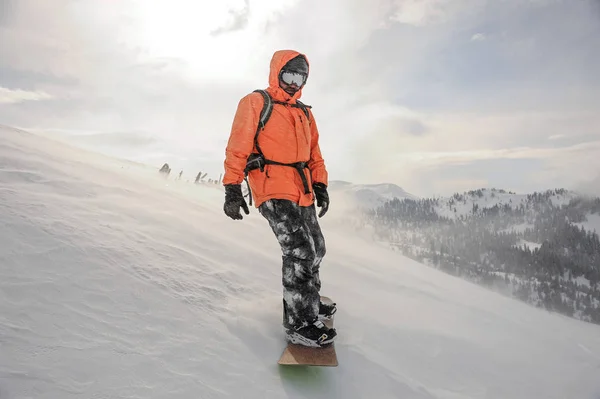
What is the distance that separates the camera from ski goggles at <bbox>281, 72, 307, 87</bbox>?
145 inches

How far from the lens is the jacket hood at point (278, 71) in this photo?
369 centimetres

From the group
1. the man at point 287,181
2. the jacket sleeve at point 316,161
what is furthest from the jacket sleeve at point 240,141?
the jacket sleeve at point 316,161

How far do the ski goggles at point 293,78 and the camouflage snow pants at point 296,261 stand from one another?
1.31 meters

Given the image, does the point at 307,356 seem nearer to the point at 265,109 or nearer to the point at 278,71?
the point at 265,109

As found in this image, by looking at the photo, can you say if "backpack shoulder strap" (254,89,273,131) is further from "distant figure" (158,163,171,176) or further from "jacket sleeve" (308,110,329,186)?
"distant figure" (158,163,171,176)

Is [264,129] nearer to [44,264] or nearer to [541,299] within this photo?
[44,264]

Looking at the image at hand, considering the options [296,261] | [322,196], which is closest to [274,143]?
[322,196]

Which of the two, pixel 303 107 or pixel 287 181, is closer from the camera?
pixel 287 181

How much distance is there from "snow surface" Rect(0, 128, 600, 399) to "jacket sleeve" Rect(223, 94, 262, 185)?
3.68 feet

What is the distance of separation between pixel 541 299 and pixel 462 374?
761 ft

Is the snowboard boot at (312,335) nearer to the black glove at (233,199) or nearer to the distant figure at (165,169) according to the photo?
the black glove at (233,199)

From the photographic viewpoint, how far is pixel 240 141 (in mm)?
3375

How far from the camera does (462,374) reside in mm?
3449

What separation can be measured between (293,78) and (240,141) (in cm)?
95
